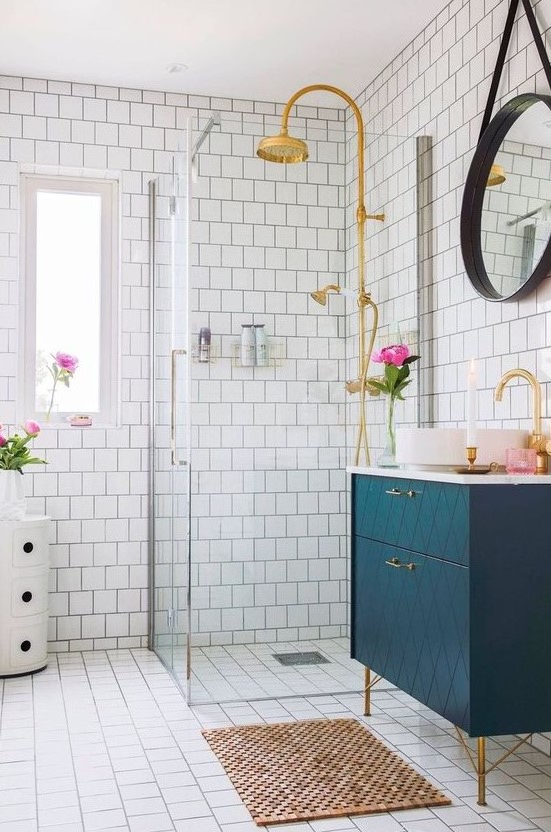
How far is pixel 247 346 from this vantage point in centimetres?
352

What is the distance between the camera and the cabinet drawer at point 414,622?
2.44 metres

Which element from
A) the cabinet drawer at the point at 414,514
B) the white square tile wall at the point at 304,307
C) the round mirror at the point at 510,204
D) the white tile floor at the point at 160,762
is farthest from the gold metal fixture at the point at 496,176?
the white tile floor at the point at 160,762

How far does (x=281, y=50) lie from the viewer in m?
3.97

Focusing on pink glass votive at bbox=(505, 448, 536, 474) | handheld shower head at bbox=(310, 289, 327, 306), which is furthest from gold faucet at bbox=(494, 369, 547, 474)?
handheld shower head at bbox=(310, 289, 327, 306)

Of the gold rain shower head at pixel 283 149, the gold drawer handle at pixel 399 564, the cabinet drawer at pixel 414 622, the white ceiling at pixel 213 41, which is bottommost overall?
the cabinet drawer at pixel 414 622

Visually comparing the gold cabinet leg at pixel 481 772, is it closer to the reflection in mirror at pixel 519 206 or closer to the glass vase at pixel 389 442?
the glass vase at pixel 389 442

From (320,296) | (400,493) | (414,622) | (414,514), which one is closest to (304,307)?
(320,296)

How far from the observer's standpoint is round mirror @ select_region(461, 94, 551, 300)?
284cm

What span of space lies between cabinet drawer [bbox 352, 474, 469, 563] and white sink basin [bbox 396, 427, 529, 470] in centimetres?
9

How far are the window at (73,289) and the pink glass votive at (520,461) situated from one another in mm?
2369

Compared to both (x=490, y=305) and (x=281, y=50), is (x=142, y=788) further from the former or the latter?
(x=281, y=50)

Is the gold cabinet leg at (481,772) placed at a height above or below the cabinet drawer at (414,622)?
below

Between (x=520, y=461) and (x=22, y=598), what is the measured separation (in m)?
2.30

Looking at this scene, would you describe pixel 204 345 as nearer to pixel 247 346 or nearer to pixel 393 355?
pixel 247 346
